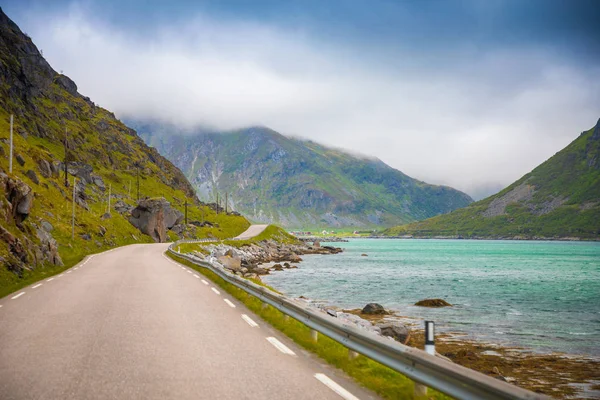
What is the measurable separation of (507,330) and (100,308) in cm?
1980

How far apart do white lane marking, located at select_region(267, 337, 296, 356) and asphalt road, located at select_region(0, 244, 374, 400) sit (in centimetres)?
2

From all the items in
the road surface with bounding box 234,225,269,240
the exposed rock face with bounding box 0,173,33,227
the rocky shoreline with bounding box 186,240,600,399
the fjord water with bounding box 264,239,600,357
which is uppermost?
the exposed rock face with bounding box 0,173,33,227

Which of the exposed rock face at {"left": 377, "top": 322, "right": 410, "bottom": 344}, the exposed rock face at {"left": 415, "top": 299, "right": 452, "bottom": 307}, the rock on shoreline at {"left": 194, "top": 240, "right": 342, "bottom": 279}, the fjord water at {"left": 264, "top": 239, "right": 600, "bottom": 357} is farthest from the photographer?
A: the rock on shoreline at {"left": 194, "top": 240, "right": 342, "bottom": 279}

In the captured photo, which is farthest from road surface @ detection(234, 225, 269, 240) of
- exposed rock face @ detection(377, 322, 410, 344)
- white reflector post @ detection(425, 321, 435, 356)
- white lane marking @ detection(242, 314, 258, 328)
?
white reflector post @ detection(425, 321, 435, 356)

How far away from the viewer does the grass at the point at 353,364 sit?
7233 mm

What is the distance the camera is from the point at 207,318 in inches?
539

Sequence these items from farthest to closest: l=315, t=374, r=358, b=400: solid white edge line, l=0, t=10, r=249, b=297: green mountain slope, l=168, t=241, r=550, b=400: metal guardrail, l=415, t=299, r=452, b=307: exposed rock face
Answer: l=415, t=299, r=452, b=307: exposed rock face, l=0, t=10, r=249, b=297: green mountain slope, l=315, t=374, r=358, b=400: solid white edge line, l=168, t=241, r=550, b=400: metal guardrail

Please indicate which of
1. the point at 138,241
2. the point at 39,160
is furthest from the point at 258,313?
the point at 138,241

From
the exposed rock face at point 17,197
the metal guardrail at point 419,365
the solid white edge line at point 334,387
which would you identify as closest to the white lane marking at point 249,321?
the metal guardrail at point 419,365

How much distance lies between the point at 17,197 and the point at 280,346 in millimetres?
26678

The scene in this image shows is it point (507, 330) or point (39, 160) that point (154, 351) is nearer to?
point (507, 330)

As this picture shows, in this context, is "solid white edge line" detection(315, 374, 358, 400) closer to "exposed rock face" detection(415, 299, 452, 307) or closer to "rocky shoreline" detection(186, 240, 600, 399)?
"rocky shoreline" detection(186, 240, 600, 399)

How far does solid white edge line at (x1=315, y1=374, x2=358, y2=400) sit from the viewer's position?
692 cm

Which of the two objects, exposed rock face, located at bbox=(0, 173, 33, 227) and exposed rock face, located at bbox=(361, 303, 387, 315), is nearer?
exposed rock face, located at bbox=(361, 303, 387, 315)
